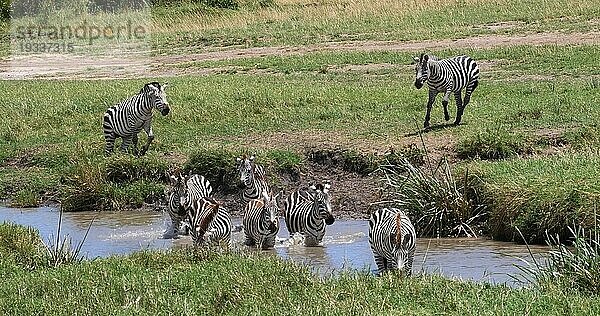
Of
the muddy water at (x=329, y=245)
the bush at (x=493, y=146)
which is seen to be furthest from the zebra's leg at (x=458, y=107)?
the muddy water at (x=329, y=245)

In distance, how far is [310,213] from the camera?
1323cm

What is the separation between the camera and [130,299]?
886cm

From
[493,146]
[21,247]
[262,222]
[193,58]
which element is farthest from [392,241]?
[193,58]

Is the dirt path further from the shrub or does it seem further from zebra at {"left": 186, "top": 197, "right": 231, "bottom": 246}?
zebra at {"left": 186, "top": 197, "right": 231, "bottom": 246}

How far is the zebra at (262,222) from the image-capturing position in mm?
12891

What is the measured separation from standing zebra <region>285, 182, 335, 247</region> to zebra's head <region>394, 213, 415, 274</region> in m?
2.13

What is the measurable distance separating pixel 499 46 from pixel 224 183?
14.5 meters

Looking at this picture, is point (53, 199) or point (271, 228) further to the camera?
point (53, 199)


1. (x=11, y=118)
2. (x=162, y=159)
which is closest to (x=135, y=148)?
(x=162, y=159)

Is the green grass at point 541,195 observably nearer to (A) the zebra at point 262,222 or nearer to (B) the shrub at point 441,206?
(B) the shrub at point 441,206

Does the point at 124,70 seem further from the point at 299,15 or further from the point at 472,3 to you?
the point at 472,3

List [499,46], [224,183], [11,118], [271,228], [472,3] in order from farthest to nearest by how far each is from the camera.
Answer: [472,3] < [499,46] < [11,118] < [224,183] < [271,228]

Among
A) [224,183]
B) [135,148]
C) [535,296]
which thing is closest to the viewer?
[535,296]

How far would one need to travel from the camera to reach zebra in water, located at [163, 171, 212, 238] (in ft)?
45.2
